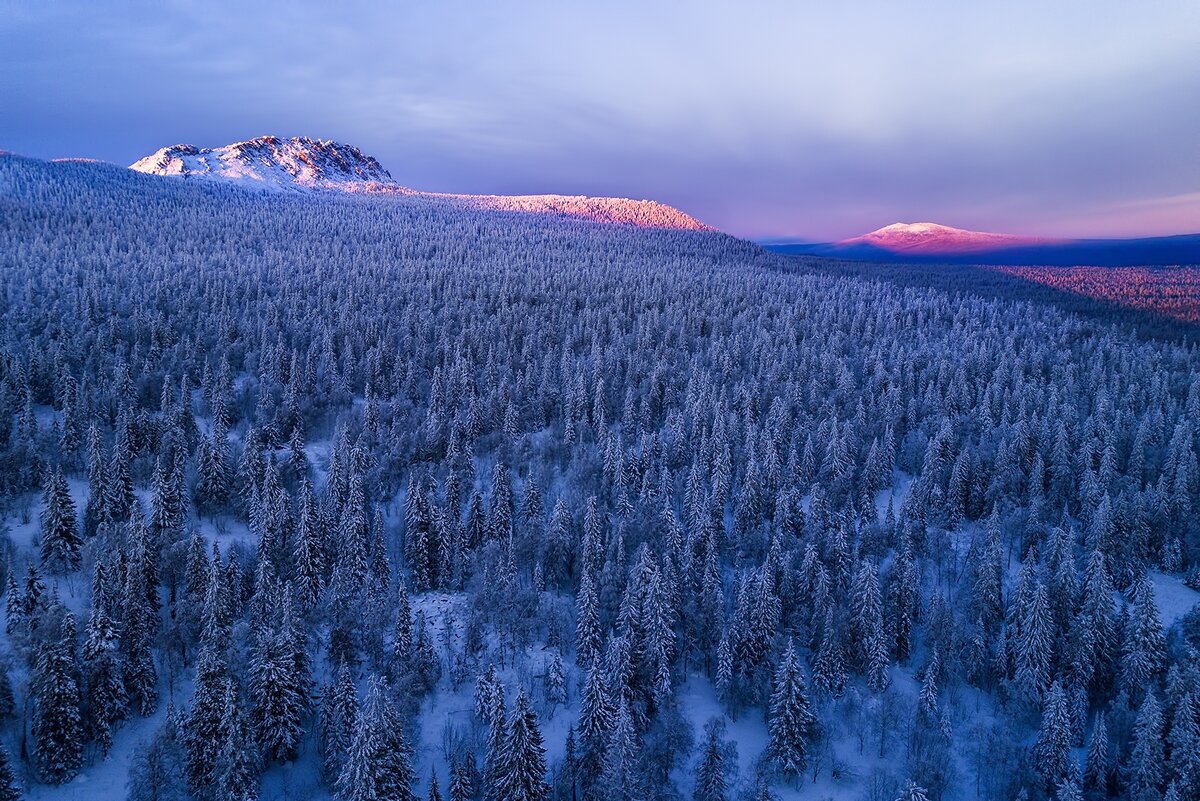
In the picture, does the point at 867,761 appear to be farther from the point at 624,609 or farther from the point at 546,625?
the point at 546,625

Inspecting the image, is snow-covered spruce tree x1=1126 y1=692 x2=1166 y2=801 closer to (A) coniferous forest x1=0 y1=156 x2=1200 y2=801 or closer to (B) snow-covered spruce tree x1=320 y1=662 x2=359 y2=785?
(A) coniferous forest x1=0 y1=156 x2=1200 y2=801

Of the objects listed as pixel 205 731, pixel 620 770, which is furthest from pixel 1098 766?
pixel 205 731

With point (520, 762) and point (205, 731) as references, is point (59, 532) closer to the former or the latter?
point (205, 731)

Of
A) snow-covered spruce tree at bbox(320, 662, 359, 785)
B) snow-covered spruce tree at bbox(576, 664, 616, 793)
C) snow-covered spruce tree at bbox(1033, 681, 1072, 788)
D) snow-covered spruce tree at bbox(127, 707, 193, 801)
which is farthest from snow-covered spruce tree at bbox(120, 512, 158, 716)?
snow-covered spruce tree at bbox(1033, 681, 1072, 788)

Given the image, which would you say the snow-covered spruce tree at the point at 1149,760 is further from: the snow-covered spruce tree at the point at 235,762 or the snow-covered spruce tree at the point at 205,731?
the snow-covered spruce tree at the point at 205,731

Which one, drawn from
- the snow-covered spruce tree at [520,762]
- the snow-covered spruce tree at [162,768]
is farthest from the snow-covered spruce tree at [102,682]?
the snow-covered spruce tree at [520,762]

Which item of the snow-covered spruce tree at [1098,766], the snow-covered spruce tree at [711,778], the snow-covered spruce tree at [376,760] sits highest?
the snow-covered spruce tree at [376,760]
